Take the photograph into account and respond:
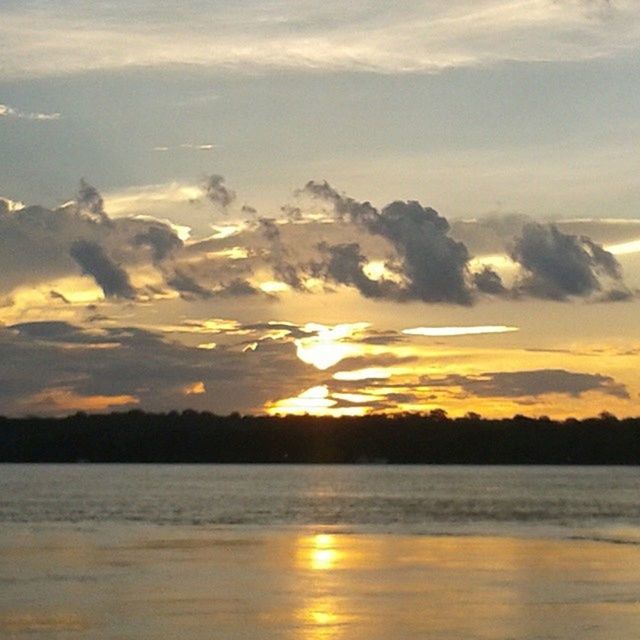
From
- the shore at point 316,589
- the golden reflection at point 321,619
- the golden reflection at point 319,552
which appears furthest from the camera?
the golden reflection at point 319,552

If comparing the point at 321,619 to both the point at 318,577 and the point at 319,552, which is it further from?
the point at 319,552

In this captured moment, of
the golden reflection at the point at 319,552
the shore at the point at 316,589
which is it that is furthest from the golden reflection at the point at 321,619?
the golden reflection at the point at 319,552

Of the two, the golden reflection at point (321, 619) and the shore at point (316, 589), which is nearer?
the golden reflection at point (321, 619)

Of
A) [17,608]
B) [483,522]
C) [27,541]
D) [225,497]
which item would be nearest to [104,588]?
[17,608]

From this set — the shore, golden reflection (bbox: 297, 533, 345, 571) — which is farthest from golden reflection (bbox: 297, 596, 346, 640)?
golden reflection (bbox: 297, 533, 345, 571)

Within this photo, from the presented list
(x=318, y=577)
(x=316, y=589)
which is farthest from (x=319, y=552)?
(x=316, y=589)

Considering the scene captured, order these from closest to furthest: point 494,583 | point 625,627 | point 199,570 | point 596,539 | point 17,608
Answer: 1. point 625,627
2. point 17,608
3. point 494,583
4. point 199,570
5. point 596,539

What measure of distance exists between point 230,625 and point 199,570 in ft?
41.3

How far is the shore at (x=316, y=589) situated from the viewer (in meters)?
31.6

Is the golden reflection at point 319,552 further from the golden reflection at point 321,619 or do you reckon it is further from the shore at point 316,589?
the golden reflection at point 321,619

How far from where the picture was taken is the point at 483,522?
7744 centimetres

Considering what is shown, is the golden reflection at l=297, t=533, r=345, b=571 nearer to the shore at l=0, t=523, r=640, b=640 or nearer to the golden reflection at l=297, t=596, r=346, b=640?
the shore at l=0, t=523, r=640, b=640

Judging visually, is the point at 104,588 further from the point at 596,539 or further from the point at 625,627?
the point at 596,539

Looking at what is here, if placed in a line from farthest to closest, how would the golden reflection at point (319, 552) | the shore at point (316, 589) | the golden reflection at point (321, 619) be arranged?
the golden reflection at point (319, 552) < the shore at point (316, 589) < the golden reflection at point (321, 619)
